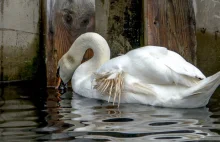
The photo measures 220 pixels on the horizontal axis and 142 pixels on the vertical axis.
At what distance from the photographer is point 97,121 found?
456cm

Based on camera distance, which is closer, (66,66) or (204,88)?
(204,88)

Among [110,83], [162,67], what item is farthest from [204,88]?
[110,83]

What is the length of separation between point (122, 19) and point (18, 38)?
4.09 feet

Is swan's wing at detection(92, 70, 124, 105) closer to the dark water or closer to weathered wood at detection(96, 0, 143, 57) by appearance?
the dark water

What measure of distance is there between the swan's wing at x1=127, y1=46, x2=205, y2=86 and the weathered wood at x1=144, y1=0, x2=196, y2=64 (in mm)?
872

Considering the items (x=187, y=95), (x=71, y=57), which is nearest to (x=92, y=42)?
(x=71, y=57)

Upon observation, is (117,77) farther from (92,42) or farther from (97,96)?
(92,42)

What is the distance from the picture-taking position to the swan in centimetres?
527

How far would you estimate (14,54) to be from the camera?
23.8ft

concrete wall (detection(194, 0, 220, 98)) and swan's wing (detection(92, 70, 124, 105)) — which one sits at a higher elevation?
concrete wall (detection(194, 0, 220, 98))

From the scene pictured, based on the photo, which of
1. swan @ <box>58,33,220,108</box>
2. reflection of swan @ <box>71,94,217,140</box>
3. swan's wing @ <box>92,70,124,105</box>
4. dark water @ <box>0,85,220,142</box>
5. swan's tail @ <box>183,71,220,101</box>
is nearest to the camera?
dark water @ <box>0,85,220,142</box>

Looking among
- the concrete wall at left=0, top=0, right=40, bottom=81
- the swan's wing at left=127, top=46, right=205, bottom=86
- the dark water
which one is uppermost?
the concrete wall at left=0, top=0, right=40, bottom=81

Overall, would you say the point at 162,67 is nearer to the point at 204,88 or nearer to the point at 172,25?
the point at 204,88

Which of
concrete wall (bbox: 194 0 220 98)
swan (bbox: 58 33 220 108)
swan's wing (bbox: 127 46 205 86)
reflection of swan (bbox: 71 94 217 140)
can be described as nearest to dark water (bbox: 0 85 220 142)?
reflection of swan (bbox: 71 94 217 140)
